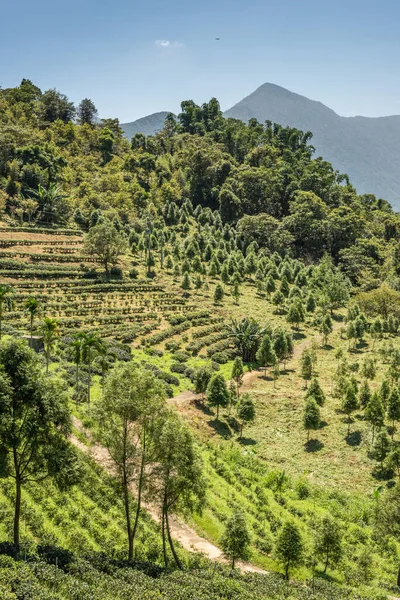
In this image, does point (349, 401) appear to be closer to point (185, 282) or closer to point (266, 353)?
point (266, 353)

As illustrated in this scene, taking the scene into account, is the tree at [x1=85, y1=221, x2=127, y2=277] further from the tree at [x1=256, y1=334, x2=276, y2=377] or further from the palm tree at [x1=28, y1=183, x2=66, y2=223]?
the tree at [x1=256, y1=334, x2=276, y2=377]

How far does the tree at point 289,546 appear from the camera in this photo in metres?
27.7

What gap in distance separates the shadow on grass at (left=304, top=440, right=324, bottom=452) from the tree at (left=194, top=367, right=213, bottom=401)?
12.6 metres

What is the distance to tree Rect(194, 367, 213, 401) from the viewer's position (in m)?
54.2

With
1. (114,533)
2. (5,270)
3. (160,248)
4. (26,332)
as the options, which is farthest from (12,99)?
(114,533)

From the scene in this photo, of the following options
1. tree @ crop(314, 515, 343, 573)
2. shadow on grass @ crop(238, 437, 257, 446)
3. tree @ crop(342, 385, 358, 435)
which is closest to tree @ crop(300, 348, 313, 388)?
tree @ crop(342, 385, 358, 435)

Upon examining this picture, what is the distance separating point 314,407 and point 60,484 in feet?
107

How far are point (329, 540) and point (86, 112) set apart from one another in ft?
556

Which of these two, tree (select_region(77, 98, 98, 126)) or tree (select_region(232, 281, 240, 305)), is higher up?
tree (select_region(77, 98, 98, 126))

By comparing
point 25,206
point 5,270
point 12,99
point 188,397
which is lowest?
point 188,397

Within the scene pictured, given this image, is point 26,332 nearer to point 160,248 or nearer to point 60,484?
point 60,484

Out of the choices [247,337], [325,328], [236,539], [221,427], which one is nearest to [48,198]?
[247,337]

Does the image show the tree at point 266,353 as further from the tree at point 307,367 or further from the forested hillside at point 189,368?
the tree at point 307,367

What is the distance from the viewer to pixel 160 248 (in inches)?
4117
